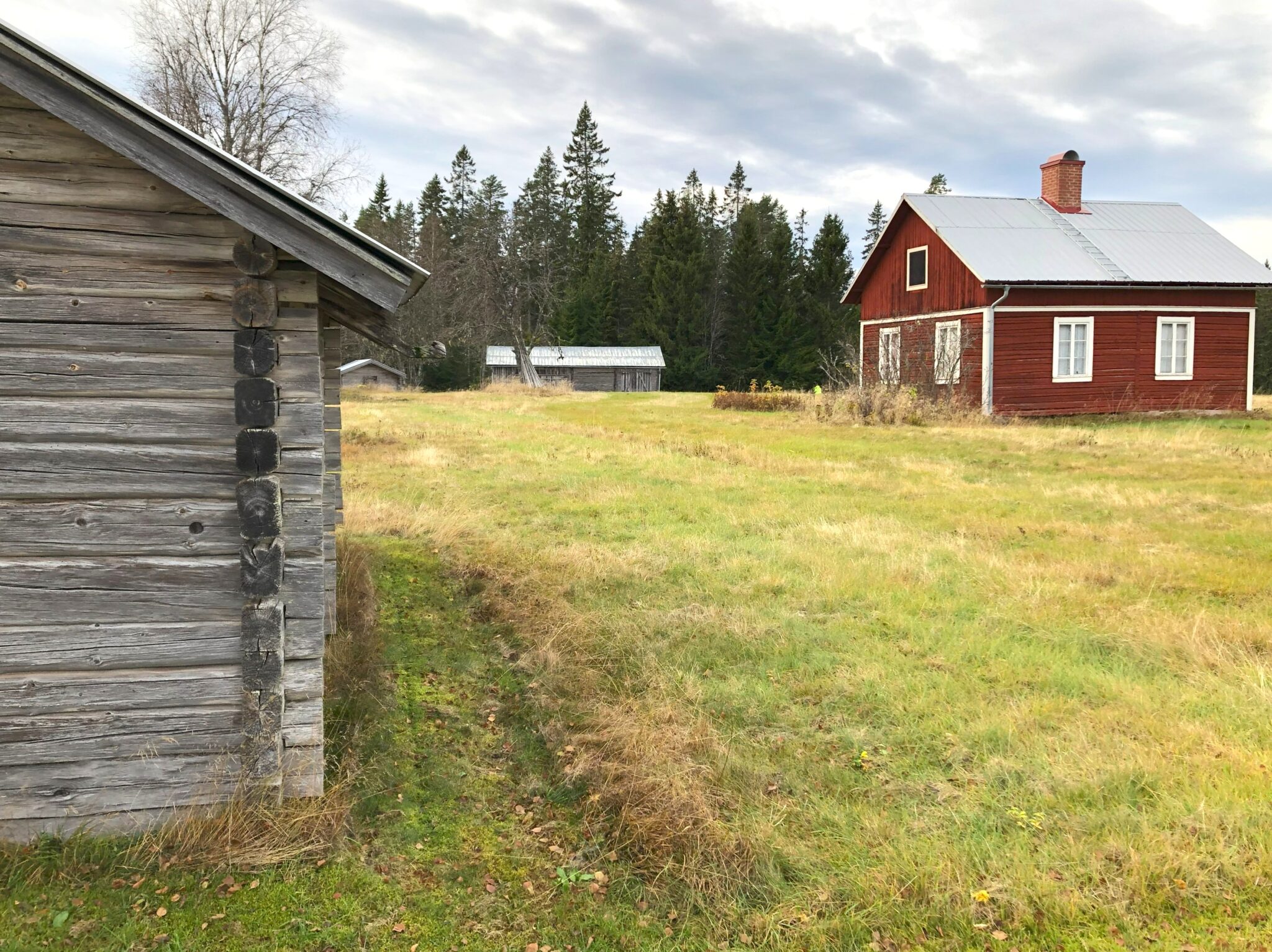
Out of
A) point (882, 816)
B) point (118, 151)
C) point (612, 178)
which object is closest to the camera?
point (118, 151)

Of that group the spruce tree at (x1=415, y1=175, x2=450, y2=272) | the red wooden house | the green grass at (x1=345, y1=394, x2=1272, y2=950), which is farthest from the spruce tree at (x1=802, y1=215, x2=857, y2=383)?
the green grass at (x1=345, y1=394, x2=1272, y2=950)

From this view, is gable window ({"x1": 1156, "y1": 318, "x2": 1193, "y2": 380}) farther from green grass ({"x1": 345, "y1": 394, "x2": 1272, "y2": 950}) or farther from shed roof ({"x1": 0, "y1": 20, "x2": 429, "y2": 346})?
shed roof ({"x1": 0, "y1": 20, "x2": 429, "y2": 346})

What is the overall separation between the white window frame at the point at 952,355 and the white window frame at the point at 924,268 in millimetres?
1430

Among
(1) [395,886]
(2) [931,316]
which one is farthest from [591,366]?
(1) [395,886]

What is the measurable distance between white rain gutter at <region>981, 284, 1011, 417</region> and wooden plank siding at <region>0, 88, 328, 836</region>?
74.8 feet

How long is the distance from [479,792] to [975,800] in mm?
2639

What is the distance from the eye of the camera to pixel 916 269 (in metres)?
27.1

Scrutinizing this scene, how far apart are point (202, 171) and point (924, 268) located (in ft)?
84.1

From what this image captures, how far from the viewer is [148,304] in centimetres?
400

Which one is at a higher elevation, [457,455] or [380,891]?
[457,455]

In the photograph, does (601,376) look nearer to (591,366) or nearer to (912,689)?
(591,366)

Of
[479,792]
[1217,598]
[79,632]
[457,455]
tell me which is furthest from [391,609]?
[457,455]

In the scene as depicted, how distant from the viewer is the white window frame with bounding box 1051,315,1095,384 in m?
24.4

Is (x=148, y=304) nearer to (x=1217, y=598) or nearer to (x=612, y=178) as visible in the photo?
(x=1217, y=598)
